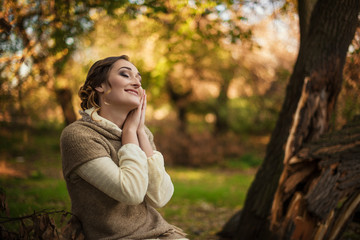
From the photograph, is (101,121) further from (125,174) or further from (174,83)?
(174,83)

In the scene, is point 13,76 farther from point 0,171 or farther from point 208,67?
point 208,67

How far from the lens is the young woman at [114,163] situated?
1759 millimetres

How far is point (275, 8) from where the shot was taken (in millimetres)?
4590

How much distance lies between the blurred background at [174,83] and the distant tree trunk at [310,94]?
60 centimetres

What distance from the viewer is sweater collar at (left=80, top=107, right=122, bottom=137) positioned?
1.98 m

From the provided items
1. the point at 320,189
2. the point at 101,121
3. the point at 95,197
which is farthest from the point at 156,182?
the point at 320,189

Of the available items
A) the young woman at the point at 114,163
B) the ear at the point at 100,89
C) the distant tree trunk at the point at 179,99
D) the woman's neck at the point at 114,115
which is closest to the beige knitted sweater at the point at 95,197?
the young woman at the point at 114,163

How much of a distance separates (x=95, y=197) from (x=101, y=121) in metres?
0.48

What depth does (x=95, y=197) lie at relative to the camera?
6.13 ft

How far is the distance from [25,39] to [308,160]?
11.9ft

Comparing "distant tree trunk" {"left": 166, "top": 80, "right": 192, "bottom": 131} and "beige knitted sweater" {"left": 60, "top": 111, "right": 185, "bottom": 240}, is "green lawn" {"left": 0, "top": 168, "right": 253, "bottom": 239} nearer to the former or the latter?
"beige knitted sweater" {"left": 60, "top": 111, "right": 185, "bottom": 240}

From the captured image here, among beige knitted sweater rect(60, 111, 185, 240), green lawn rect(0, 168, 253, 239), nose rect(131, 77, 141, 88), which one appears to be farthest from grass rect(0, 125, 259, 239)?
nose rect(131, 77, 141, 88)

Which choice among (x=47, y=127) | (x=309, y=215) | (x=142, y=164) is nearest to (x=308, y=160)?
(x=309, y=215)

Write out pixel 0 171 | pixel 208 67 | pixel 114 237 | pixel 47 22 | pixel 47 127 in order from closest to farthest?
pixel 114 237 < pixel 47 22 < pixel 0 171 < pixel 208 67 < pixel 47 127
